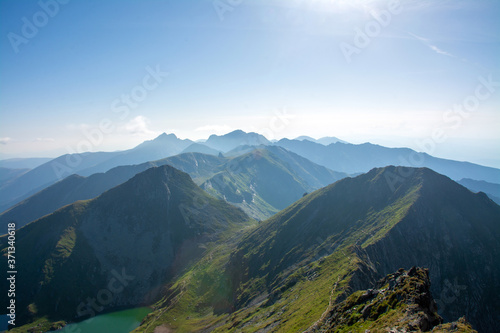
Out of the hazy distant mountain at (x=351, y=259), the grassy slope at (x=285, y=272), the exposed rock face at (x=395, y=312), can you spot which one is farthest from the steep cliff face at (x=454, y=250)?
the exposed rock face at (x=395, y=312)

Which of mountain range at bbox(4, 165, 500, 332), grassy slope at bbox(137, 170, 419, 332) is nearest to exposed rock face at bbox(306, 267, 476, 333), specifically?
mountain range at bbox(4, 165, 500, 332)

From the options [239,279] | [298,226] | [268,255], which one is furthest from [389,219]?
[239,279]

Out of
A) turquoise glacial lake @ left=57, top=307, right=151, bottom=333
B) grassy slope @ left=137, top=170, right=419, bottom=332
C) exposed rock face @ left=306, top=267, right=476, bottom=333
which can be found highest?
exposed rock face @ left=306, top=267, right=476, bottom=333

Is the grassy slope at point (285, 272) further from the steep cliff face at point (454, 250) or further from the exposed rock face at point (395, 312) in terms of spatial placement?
the exposed rock face at point (395, 312)

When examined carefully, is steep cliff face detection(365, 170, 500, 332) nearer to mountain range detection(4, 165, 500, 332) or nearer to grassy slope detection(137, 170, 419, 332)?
mountain range detection(4, 165, 500, 332)

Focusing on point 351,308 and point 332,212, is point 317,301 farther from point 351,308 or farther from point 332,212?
point 332,212

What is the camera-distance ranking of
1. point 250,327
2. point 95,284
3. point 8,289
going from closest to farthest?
point 250,327, point 8,289, point 95,284

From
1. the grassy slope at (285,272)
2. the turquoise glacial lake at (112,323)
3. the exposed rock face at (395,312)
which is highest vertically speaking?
the exposed rock face at (395,312)
